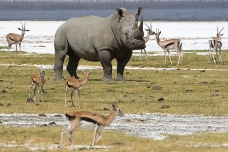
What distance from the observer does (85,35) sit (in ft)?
92.2

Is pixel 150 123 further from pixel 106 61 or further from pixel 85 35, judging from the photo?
pixel 85 35

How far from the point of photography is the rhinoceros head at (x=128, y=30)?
26.3m

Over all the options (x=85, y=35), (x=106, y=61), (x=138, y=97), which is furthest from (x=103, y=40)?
(x=138, y=97)

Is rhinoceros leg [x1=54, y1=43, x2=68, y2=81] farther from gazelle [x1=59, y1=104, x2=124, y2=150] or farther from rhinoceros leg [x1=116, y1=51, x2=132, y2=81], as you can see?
gazelle [x1=59, y1=104, x2=124, y2=150]

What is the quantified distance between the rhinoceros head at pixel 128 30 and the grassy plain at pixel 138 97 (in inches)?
55.2

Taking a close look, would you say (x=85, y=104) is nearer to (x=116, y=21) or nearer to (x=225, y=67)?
(x=116, y=21)

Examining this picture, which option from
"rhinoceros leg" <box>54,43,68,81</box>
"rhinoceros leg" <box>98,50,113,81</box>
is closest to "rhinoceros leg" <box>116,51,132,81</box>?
"rhinoceros leg" <box>98,50,113,81</box>

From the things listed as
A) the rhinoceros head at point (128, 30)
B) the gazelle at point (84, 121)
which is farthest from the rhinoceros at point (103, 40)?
the gazelle at point (84, 121)

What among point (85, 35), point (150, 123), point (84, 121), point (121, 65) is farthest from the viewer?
point (85, 35)

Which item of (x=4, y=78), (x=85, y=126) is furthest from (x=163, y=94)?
(x=85, y=126)

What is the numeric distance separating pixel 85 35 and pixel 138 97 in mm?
6555

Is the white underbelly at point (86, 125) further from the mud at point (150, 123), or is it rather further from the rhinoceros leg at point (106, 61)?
the rhinoceros leg at point (106, 61)

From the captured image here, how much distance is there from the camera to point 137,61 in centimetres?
3706

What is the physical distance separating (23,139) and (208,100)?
774 cm
